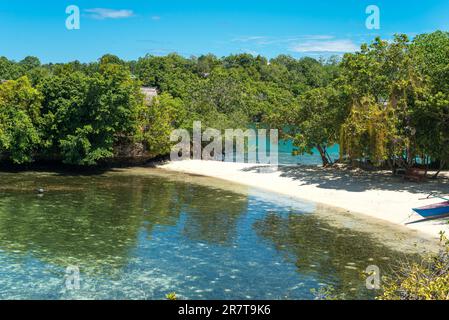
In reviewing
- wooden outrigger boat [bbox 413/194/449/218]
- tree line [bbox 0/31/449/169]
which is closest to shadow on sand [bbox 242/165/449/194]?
tree line [bbox 0/31/449/169]

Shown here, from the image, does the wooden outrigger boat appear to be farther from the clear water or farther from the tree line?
the tree line

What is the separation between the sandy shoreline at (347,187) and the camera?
87.8ft

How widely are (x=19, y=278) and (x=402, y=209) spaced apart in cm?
2088

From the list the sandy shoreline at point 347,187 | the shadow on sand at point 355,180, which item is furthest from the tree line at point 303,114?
the sandy shoreline at point 347,187

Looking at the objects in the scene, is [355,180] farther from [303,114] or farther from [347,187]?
[303,114]

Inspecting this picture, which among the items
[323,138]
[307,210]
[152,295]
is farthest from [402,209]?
[152,295]

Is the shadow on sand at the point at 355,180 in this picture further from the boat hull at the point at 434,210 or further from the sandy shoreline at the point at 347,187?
the boat hull at the point at 434,210

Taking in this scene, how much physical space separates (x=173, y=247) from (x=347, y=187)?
54.8ft

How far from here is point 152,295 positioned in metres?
15.5

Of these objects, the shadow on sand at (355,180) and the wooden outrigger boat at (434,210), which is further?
the shadow on sand at (355,180)

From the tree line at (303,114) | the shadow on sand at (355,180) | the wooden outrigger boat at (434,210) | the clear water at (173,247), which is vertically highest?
the tree line at (303,114)

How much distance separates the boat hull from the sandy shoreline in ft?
1.30

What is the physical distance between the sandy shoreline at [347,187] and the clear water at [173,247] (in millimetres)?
3000
